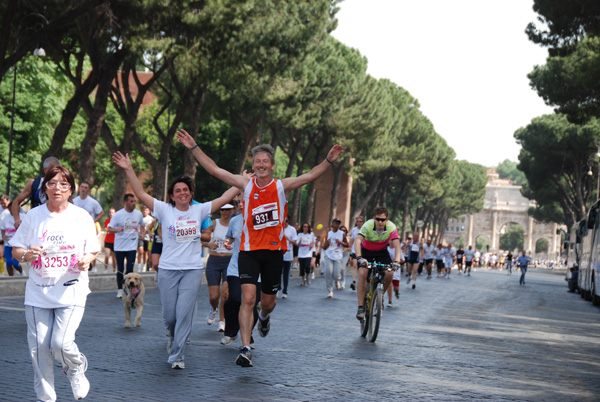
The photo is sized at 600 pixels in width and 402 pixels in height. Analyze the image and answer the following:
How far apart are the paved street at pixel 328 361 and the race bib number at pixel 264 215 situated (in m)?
1.22

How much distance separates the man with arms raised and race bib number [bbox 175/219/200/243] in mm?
419

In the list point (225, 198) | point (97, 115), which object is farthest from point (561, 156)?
point (225, 198)

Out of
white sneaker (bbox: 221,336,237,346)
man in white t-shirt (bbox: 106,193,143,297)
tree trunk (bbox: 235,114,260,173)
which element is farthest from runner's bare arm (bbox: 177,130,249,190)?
tree trunk (bbox: 235,114,260,173)

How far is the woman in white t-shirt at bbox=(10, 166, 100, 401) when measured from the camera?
530 cm

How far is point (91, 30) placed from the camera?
69.7 feet

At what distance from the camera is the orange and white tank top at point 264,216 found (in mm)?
7578

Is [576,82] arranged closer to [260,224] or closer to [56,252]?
[260,224]

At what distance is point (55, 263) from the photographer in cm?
538

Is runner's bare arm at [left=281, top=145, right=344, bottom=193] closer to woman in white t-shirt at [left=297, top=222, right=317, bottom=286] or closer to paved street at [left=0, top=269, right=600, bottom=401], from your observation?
paved street at [left=0, top=269, right=600, bottom=401]

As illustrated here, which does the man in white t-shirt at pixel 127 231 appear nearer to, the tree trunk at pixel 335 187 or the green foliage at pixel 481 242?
the tree trunk at pixel 335 187

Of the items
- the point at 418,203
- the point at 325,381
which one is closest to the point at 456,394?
the point at 325,381

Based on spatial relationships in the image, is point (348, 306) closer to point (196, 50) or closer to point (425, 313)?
point (425, 313)

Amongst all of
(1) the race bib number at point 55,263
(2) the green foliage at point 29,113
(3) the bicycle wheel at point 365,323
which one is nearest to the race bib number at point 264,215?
(1) the race bib number at point 55,263

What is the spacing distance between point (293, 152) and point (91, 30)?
2041 cm
